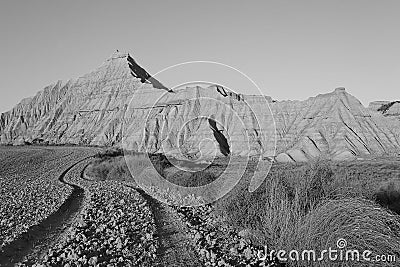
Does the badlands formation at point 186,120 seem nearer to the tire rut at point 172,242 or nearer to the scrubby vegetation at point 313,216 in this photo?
the tire rut at point 172,242

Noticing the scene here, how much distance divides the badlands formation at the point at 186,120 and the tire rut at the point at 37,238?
26086 mm

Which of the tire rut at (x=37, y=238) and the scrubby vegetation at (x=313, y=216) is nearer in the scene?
the scrubby vegetation at (x=313, y=216)

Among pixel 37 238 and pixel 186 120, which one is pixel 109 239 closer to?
pixel 37 238

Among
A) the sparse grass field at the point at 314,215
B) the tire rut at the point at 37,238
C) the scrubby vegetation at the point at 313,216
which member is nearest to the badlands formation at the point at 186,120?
the tire rut at the point at 37,238

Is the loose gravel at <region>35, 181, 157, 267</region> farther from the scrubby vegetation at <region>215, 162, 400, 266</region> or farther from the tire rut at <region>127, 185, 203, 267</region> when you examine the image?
the scrubby vegetation at <region>215, 162, 400, 266</region>

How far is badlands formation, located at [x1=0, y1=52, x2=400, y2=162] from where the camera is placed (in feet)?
184

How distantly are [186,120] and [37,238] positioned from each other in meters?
59.1

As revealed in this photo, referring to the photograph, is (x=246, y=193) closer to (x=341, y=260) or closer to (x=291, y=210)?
(x=291, y=210)

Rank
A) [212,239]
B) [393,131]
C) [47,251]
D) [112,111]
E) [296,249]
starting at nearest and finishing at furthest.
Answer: [296,249], [47,251], [212,239], [393,131], [112,111]

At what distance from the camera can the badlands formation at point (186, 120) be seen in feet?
184

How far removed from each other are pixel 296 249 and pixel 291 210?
130 cm

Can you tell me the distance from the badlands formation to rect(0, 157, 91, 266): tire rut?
26.1 metres

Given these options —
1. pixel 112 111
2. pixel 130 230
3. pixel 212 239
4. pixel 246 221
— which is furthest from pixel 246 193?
pixel 112 111

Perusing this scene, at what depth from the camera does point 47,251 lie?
9.18 meters
